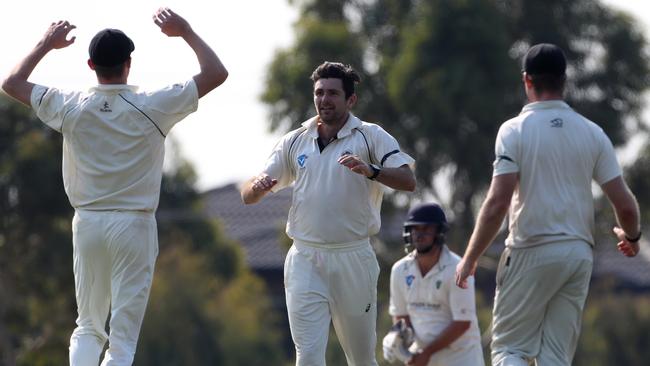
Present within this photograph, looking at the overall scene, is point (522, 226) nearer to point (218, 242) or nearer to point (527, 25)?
point (527, 25)

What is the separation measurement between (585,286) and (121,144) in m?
3.20

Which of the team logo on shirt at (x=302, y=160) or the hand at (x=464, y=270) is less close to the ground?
the team logo on shirt at (x=302, y=160)

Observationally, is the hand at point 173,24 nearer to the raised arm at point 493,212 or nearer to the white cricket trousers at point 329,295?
the white cricket trousers at point 329,295

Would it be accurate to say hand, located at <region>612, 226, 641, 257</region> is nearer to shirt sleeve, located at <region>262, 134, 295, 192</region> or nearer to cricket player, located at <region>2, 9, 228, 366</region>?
shirt sleeve, located at <region>262, 134, 295, 192</region>

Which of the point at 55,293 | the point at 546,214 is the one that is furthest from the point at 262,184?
the point at 55,293

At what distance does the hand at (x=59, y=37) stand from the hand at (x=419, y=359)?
4.03 m

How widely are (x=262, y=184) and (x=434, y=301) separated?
8.96 ft

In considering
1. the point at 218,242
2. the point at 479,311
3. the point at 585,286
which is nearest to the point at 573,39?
the point at 479,311

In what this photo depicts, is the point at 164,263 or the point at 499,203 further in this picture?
the point at 164,263

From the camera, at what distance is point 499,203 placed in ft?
33.6

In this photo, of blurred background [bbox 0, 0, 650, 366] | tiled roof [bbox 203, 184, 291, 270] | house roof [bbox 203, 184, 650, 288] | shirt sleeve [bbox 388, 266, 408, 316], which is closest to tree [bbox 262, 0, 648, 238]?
blurred background [bbox 0, 0, 650, 366]

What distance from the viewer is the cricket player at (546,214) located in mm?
10367

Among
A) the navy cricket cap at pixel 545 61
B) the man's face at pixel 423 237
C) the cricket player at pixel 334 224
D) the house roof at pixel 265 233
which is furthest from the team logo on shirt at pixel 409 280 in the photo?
the house roof at pixel 265 233

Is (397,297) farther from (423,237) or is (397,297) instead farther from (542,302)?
(542,302)
